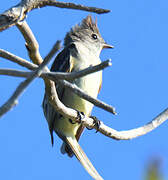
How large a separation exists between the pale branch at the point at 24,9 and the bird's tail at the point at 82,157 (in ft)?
9.27

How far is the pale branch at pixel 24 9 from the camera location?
3.62m

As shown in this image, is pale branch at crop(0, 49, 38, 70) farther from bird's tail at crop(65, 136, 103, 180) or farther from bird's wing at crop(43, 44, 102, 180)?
bird's wing at crop(43, 44, 102, 180)

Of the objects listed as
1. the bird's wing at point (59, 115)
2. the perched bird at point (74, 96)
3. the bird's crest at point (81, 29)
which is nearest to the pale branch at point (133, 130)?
the perched bird at point (74, 96)

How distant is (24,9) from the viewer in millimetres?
3885

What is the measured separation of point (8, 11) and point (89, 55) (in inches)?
156

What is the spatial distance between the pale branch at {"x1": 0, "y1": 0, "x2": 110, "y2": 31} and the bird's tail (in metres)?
2.82

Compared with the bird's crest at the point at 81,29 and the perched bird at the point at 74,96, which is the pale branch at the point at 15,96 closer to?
the perched bird at the point at 74,96

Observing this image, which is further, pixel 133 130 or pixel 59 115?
pixel 59 115

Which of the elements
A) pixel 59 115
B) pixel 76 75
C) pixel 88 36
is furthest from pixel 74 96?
pixel 76 75

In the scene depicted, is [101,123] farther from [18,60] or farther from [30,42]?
[18,60]

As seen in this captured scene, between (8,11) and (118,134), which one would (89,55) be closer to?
(118,134)

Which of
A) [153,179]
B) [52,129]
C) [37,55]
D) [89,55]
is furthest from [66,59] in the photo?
[153,179]

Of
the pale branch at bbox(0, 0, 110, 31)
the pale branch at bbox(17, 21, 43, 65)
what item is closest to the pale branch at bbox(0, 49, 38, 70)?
the pale branch at bbox(0, 0, 110, 31)

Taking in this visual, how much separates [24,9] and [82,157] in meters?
3.39
